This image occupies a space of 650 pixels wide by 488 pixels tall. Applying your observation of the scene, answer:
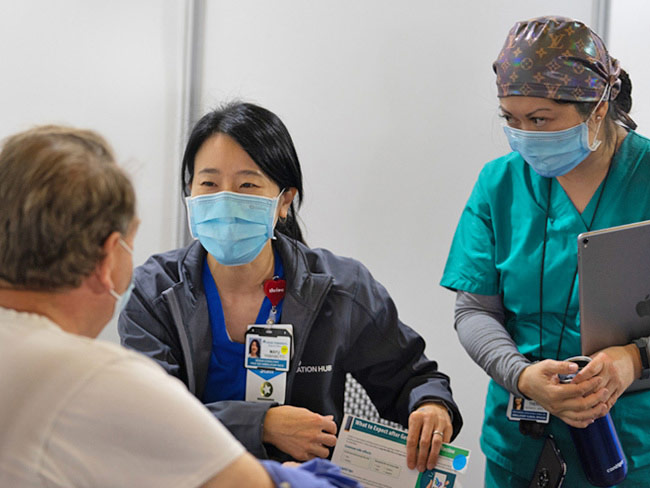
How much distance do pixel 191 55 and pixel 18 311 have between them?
197 centimetres

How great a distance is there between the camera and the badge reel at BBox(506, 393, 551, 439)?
1747 mm

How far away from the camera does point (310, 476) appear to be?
1.08 m

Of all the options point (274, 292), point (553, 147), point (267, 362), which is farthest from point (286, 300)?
point (553, 147)

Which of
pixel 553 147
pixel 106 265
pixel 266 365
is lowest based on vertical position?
pixel 266 365

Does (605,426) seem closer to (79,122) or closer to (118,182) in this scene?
(118,182)

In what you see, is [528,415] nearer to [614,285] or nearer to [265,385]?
[614,285]

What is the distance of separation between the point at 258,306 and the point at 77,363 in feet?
3.05

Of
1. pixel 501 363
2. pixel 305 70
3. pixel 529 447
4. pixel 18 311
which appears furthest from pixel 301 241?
pixel 18 311

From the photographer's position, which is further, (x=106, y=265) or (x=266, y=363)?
(x=266, y=363)

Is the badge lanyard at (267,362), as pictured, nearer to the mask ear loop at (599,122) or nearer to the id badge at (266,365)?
the id badge at (266,365)

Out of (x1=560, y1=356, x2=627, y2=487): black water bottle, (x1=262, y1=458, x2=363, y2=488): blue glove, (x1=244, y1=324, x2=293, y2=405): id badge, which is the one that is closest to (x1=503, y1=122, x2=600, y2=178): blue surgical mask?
(x1=560, y1=356, x2=627, y2=487): black water bottle

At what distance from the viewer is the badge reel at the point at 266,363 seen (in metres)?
1.75

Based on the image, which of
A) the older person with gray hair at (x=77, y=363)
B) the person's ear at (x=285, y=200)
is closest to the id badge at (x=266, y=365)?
the person's ear at (x=285, y=200)

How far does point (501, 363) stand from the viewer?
67.4 inches
